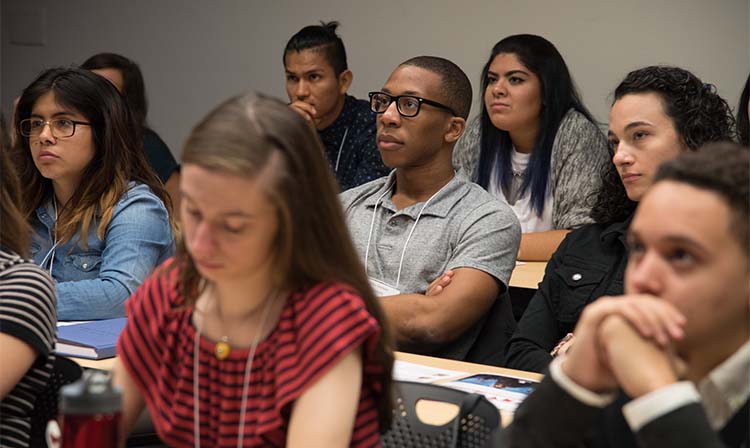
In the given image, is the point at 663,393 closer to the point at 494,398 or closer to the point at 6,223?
the point at 494,398

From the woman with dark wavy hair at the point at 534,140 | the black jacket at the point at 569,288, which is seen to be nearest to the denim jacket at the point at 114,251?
the black jacket at the point at 569,288

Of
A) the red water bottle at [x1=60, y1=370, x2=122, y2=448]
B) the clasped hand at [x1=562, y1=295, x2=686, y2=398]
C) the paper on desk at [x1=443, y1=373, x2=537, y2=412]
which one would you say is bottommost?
the paper on desk at [x1=443, y1=373, x2=537, y2=412]

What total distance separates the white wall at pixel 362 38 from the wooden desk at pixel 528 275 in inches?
53.7

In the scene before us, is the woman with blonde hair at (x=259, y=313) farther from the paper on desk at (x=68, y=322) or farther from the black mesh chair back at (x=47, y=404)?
the paper on desk at (x=68, y=322)

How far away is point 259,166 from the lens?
134 centimetres

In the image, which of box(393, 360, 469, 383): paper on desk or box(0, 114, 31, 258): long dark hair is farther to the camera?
box(393, 360, 469, 383): paper on desk

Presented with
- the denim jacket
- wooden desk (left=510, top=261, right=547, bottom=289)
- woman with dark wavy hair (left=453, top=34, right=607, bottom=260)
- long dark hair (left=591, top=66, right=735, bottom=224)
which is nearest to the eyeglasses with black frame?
the denim jacket

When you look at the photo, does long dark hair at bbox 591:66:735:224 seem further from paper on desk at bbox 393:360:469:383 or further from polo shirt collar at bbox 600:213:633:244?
paper on desk at bbox 393:360:469:383

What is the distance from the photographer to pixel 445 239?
294 centimetres

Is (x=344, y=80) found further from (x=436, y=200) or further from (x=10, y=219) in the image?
(x=10, y=219)

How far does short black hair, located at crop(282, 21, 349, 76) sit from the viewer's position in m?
4.80

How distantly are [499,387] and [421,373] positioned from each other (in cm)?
19

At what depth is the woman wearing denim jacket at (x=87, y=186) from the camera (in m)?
2.90

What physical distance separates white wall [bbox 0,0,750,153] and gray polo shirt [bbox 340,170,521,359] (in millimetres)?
1980
